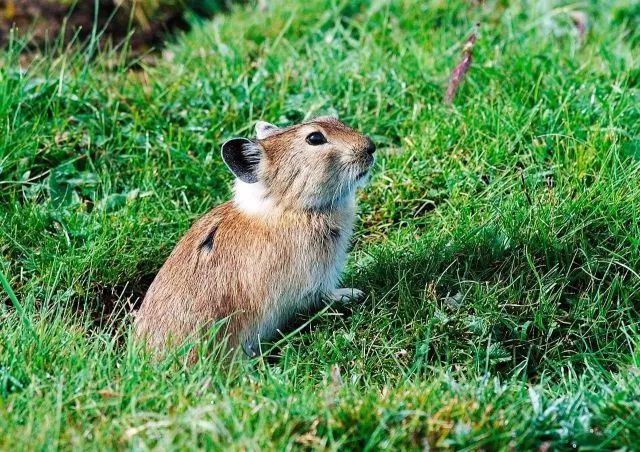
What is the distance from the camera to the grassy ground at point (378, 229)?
3633 mm

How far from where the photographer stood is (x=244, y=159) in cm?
487

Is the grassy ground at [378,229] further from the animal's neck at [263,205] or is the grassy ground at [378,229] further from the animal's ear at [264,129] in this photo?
the animal's ear at [264,129]

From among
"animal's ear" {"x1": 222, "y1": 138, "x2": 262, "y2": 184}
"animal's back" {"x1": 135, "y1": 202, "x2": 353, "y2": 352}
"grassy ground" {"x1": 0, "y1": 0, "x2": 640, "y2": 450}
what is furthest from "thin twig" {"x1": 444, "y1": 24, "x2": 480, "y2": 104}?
"animal's ear" {"x1": 222, "y1": 138, "x2": 262, "y2": 184}

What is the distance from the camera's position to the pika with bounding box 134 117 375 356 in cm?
474

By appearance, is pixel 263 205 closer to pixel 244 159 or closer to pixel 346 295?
pixel 244 159

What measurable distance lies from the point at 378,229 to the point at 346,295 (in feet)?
2.95

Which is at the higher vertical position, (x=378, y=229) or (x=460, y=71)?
(x=460, y=71)

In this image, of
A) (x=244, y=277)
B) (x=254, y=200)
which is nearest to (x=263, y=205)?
(x=254, y=200)

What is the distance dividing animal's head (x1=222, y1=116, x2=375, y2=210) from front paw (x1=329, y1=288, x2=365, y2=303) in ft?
1.41

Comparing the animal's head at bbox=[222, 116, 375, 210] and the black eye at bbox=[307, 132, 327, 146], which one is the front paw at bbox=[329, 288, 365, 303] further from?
the black eye at bbox=[307, 132, 327, 146]

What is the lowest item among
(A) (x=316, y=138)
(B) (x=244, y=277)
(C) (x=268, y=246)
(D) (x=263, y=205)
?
(B) (x=244, y=277)

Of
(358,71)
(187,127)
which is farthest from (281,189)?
(358,71)

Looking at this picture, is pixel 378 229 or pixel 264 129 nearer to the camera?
pixel 264 129

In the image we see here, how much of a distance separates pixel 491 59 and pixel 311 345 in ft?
8.94
